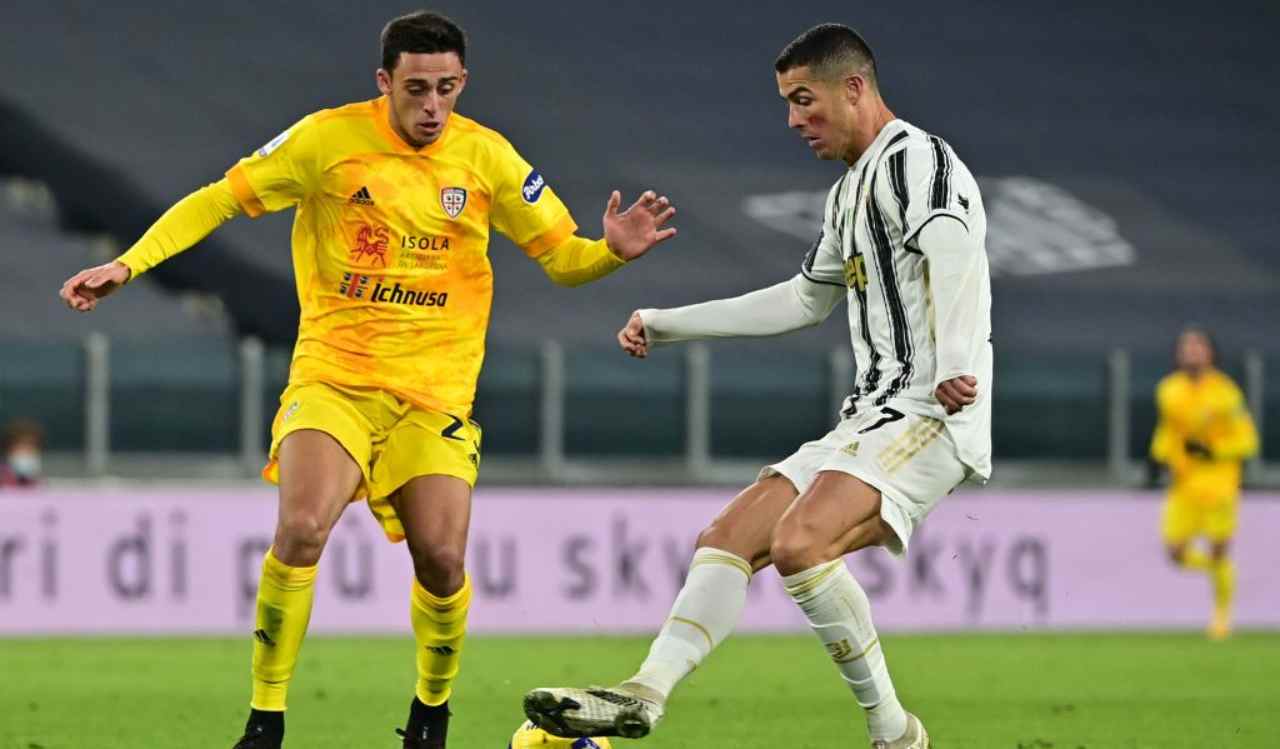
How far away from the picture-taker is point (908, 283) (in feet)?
19.2

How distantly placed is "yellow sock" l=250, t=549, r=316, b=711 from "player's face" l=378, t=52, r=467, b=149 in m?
1.23

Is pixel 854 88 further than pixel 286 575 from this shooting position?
No

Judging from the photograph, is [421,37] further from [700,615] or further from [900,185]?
[700,615]

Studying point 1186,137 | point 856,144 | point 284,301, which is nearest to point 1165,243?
point 1186,137

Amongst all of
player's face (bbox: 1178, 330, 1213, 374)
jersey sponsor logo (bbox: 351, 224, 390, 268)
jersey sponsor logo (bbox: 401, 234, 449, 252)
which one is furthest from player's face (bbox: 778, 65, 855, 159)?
player's face (bbox: 1178, 330, 1213, 374)

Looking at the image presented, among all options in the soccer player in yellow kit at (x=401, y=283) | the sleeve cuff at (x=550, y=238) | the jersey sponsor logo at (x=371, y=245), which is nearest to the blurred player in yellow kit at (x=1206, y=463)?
the sleeve cuff at (x=550, y=238)

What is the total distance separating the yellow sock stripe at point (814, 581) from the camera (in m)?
5.77

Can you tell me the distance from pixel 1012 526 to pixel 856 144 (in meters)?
9.38

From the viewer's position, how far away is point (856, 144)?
604 centimetres

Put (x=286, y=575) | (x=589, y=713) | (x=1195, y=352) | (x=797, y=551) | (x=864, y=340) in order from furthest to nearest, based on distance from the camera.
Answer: (x=1195, y=352)
(x=286, y=575)
(x=864, y=340)
(x=797, y=551)
(x=589, y=713)

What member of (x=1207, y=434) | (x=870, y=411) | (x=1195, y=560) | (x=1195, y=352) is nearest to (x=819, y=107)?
(x=870, y=411)

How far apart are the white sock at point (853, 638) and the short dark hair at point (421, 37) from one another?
5.74ft

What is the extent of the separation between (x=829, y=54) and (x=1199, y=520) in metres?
9.43

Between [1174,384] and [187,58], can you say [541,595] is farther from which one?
[187,58]
